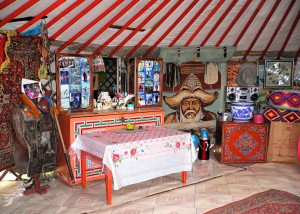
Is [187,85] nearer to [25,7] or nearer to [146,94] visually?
[146,94]

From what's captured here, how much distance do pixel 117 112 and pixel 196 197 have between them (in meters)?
1.53

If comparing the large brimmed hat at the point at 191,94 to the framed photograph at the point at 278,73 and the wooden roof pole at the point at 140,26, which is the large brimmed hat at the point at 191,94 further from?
the wooden roof pole at the point at 140,26

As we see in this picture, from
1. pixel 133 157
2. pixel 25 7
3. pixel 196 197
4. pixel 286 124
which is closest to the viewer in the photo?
pixel 25 7

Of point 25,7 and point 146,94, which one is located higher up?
point 25,7

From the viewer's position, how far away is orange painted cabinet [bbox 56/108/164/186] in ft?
12.5

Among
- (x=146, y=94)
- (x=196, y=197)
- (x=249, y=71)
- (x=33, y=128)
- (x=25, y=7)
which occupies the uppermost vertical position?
(x=25, y=7)

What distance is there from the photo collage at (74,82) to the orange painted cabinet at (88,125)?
0.58 feet

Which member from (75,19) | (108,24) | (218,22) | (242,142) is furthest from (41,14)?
(242,142)

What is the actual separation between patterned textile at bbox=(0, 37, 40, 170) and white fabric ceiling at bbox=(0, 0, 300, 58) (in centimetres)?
24

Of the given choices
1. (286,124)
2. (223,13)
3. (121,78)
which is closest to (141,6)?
(223,13)

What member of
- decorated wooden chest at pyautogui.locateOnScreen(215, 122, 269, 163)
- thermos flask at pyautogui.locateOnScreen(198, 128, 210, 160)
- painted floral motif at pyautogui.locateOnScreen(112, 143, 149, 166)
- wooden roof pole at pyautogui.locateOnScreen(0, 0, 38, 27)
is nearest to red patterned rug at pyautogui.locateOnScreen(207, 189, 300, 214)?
painted floral motif at pyautogui.locateOnScreen(112, 143, 149, 166)

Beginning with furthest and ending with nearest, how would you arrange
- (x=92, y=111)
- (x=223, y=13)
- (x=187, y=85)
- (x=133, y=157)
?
(x=187, y=85), (x=223, y=13), (x=92, y=111), (x=133, y=157)

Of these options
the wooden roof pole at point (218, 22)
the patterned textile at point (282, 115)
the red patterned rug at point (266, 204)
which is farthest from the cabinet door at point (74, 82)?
the patterned textile at point (282, 115)

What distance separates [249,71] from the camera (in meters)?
5.74
